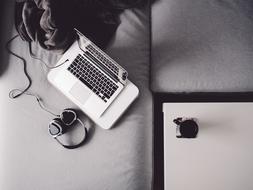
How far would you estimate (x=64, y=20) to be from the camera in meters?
1.25

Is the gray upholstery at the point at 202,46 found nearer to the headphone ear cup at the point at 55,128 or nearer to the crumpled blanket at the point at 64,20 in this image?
the crumpled blanket at the point at 64,20

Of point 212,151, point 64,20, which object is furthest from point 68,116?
point 212,151

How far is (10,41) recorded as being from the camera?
138 centimetres

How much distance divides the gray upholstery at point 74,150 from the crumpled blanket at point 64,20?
0.08 meters

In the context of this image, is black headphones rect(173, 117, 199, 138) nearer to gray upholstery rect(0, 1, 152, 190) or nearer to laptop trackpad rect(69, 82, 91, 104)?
gray upholstery rect(0, 1, 152, 190)

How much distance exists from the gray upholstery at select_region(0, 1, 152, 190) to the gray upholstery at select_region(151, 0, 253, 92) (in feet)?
0.28

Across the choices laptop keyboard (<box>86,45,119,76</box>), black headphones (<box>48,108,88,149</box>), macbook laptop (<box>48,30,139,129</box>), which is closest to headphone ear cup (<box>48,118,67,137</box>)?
black headphones (<box>48,108,88,149</box>)

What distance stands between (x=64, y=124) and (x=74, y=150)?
4.2 inches

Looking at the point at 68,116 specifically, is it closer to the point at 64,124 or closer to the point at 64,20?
the point at 64,124

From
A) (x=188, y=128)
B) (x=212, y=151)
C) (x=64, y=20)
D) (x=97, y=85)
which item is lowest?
(x=212, y=151)

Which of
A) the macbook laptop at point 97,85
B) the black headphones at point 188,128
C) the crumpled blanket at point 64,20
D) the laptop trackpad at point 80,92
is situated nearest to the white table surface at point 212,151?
the black headphones at point 188,128

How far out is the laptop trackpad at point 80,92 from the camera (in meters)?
1.26

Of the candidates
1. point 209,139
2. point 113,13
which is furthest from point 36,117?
point 209,139

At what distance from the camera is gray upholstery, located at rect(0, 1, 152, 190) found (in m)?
1.25
